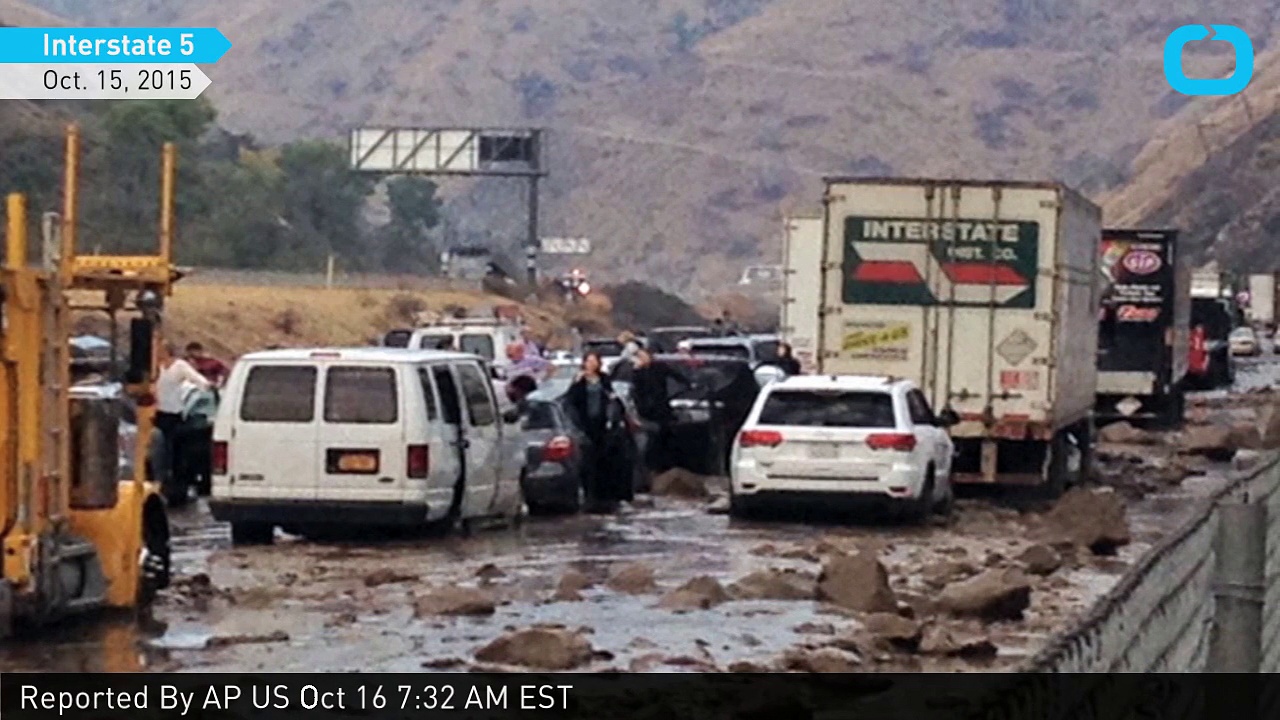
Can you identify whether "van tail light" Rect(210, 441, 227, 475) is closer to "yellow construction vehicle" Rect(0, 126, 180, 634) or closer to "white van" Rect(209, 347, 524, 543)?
"white van" Rect(209, 347, 524, 543)

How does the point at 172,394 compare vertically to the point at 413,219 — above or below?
below

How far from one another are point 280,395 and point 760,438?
538 centimetres

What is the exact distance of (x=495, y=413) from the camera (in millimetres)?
23266

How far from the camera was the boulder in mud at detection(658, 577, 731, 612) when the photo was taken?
18.1m

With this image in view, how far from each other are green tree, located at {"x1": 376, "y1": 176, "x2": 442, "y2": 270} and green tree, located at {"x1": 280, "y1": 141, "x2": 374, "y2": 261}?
A: 6.98 m

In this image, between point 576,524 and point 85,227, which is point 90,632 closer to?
point 576,524

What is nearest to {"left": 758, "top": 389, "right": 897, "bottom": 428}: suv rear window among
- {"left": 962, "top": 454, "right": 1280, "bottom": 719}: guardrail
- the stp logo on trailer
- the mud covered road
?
the mud covered road

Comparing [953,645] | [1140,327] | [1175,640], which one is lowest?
[953,645]

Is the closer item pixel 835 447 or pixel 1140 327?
pixel 835 447

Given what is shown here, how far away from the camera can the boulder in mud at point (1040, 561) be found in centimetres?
2109

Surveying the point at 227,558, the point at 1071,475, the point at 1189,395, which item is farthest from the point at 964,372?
the point at 1189,395

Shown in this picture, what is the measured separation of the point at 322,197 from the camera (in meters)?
128
